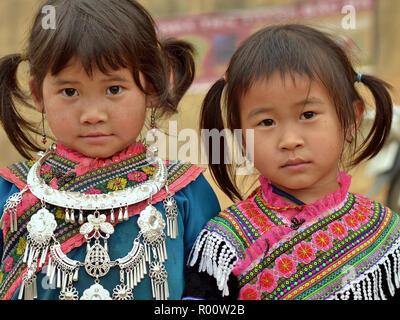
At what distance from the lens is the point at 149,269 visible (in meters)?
2.19

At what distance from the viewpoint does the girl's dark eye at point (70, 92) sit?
2203 millimetres

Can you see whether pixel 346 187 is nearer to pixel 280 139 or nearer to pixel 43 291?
pixel 280 139

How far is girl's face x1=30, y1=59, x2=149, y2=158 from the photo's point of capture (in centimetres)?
217

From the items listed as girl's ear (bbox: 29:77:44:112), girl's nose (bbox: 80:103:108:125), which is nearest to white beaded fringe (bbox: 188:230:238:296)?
girl's nose (bbox: 80:103:108:125)

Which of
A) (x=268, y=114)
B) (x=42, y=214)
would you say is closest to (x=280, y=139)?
(x=268, y=114)

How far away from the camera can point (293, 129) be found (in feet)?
6.91

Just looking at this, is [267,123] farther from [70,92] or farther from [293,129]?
[70,92]

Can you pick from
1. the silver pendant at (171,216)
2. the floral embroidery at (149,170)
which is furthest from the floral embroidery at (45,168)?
the silver pendant at (171,216)

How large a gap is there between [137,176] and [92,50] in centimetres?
48

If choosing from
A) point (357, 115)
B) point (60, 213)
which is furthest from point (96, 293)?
point (357, 115)

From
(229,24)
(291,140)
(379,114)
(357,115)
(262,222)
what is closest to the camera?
(291,140)

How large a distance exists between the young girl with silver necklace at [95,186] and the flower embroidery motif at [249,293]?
23 centimetres
